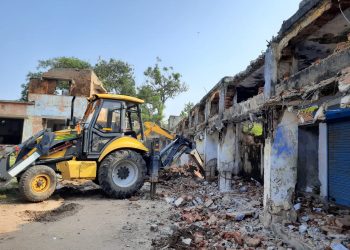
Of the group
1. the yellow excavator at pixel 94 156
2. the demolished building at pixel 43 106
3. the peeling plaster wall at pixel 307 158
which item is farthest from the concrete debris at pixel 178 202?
the demolished building at pixel 43 106

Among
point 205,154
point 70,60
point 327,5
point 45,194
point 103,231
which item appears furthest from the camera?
point 70,60

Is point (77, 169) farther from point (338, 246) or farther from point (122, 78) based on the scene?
point (122, 78)

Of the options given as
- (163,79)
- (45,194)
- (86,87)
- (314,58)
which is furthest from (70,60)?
(314,58)

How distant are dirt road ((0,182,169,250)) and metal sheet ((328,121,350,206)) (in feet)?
15.0

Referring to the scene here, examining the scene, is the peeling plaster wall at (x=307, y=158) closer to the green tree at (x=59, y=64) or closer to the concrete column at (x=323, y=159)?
the concrete column at (x=323, y=159)

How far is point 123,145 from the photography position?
365 inches

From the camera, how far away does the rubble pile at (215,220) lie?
18.1 ft

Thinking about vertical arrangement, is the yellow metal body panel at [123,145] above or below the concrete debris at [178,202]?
above

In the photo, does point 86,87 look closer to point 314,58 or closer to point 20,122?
point 20,122

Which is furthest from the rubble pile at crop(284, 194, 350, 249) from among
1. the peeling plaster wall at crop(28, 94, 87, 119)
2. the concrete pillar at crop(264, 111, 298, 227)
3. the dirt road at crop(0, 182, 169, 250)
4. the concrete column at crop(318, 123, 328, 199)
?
the peeling plaster wall at crop(28, 94, 87, 119)

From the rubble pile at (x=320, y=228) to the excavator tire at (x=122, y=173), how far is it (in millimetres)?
4310

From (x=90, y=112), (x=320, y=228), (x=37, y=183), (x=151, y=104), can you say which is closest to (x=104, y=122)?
(x=90, y=112)

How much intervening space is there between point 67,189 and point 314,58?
25.8ft

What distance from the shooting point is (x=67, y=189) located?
1014 cm
